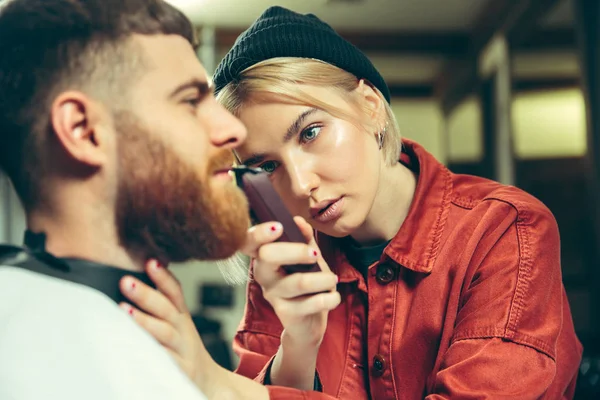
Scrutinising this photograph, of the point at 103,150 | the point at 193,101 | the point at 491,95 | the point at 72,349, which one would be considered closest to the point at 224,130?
the point at 193,101

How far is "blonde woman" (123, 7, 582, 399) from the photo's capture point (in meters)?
1.06

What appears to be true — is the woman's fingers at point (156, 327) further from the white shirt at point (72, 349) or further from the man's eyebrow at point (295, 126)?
the man's eyebrow at point (295, 126)

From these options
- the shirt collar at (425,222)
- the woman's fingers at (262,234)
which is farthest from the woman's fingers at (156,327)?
the shirt collar at (425,222)

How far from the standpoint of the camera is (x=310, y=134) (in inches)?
47.6

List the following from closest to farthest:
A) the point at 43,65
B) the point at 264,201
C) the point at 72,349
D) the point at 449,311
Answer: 1. the point at 72,349
2. the point at 43,65
3. the point at 264,201
4. the point at 449,311

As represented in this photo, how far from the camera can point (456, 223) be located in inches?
48.4

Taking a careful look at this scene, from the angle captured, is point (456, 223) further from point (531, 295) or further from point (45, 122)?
point (45, 122)

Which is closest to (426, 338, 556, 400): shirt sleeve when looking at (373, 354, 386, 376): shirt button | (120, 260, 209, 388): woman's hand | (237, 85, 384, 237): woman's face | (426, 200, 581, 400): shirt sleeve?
(426, 200, 581, 400): shirt sleeve

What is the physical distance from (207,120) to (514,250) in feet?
1.96

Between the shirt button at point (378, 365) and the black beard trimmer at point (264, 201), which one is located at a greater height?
the black beard trimmer at point (264, 201)

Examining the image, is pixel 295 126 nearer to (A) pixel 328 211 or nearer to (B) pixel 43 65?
(A) pixel 328 211

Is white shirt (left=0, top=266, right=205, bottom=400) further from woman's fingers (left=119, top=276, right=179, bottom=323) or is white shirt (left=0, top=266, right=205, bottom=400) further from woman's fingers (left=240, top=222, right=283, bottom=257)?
woman's fingers (left=240, top=222, right=283, bottom=257)

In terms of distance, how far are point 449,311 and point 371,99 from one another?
1.51 ft

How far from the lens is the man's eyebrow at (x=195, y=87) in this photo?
2.57 feet
